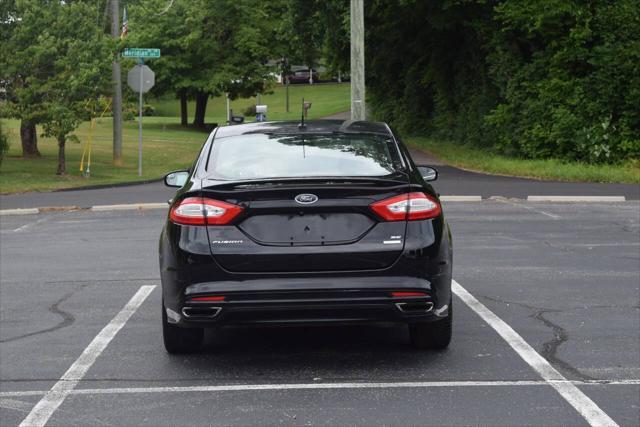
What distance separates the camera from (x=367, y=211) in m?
6.65

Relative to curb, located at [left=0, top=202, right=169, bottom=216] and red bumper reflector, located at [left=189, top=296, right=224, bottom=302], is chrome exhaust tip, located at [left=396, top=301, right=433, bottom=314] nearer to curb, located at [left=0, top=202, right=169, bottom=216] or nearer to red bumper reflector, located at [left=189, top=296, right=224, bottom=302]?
red bumper reflector, located at [left=189, top=296, right=224, bottom=302]

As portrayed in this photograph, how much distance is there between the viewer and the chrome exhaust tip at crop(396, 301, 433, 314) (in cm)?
669

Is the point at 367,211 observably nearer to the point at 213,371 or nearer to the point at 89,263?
the point at 213,371

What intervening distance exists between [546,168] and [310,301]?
1939cm

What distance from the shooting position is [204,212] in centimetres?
671

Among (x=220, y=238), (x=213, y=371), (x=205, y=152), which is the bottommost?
(x=213, y=371)

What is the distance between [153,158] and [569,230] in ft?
73.4

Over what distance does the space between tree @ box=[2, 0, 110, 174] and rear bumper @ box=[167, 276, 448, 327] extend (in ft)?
65.8

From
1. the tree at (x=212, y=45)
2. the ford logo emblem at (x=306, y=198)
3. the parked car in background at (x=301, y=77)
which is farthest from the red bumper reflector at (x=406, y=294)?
the parked car in background at (x=301, y=77)

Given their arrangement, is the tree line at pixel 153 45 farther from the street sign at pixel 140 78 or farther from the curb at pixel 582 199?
the curb at pixel 582 199

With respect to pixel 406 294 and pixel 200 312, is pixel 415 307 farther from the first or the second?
pixel 200 312

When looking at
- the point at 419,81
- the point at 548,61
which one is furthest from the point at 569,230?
the point at 419,81

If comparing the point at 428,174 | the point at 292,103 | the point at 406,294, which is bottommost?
the point at 406,294

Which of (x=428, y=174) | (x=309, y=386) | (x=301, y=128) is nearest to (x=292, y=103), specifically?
(x=428, y=174)
